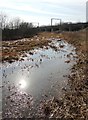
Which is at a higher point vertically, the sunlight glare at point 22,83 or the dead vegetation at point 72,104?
the sunlight glare at point 22,83

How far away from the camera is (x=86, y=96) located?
1202 cm

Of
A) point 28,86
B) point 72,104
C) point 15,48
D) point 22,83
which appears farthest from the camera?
point 15,48

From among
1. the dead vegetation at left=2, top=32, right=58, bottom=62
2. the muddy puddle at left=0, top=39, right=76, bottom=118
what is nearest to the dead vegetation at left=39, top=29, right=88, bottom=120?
the muddy puddle at left=0, top=39, right=76, bottom=118

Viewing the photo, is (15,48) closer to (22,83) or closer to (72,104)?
(22,83)

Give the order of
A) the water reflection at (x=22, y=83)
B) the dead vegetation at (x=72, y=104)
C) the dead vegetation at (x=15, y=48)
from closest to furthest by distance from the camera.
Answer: the dead vegetation at (x=72, y=104) < the water reflection at (x=22, y=83) < the dead vegetation at (x=15, y=48)

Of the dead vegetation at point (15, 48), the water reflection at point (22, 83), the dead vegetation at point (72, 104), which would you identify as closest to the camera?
the dead vegetation at point (72, 104)

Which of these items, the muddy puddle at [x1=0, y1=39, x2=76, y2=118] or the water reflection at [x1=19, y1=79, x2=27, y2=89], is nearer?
the muddy puddle at [x1=0, y1=39, x2=76, y2=118]

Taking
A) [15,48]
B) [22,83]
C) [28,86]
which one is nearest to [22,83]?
[22,83]

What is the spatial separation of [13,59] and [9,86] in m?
9.72

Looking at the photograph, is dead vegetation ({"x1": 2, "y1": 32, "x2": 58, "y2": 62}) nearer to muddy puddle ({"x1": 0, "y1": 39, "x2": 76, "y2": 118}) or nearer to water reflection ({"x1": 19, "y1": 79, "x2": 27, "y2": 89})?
muddy puddle ({"x1": 0, "y1": 39, "x2": 76, "y2": 118})

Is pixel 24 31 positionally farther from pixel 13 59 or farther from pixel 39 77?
pixel 39 77

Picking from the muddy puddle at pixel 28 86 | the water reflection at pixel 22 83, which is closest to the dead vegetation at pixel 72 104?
the muddy puddle at pixel 28 86

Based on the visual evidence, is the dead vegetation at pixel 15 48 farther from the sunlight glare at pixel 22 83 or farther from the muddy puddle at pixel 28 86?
the sunlight glare at pixel 22 83

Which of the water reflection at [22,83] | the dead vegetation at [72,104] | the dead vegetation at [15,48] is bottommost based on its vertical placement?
the dead vegetation at [72,104]
